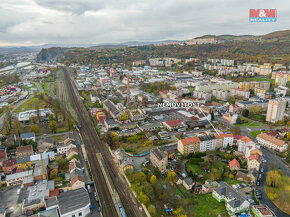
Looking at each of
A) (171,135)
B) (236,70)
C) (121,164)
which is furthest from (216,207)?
(236,70)

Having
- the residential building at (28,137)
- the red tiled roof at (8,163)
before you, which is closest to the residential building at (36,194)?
the red tiled roof at (8,163)

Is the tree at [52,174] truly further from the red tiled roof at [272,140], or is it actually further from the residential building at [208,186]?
the red tiled roof at [272,140]

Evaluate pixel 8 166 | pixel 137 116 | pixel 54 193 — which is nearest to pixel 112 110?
pixel 137 116

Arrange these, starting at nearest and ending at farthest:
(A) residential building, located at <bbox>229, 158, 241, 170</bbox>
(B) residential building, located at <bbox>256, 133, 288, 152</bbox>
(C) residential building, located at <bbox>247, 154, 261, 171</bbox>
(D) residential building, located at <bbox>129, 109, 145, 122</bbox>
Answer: (C) residential building, located at <bbox>247, 154, 261, 171</bbox>, (A) residential building, located at <bbox>229, 158, 241, 170</bbox>, (B) residential building, located at <bbox>256, 133, 288, 152</bbox>, (D) residential building, located at <bbox>129, 109, 145, 122</bbox>

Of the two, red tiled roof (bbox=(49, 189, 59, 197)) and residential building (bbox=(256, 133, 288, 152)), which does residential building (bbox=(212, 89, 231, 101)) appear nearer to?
residential building (bbox=(256, 133, 288, 152))

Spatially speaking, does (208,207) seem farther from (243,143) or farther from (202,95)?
(202,95)

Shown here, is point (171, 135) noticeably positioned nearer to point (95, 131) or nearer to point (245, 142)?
point (245, 142)

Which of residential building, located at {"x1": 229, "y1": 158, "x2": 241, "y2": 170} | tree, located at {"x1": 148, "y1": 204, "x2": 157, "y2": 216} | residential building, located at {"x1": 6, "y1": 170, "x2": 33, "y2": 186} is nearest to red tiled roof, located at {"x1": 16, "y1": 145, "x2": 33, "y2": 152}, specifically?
residential building, located at {"x1": 6, "y1": 170, "x2": 33, "y2": 186}
